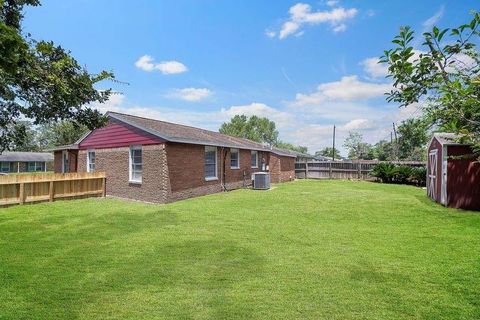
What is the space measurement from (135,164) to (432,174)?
1407 centimetres

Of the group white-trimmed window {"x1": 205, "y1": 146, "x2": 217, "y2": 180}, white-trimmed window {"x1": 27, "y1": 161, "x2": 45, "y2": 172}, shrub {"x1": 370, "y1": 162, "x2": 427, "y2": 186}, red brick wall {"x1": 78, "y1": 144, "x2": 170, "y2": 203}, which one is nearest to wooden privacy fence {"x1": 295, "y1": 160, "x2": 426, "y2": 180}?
shrub {"x1": 370, "y1": 162, "x2": 427, "y2": 186}

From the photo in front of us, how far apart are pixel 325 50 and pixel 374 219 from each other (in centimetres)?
778

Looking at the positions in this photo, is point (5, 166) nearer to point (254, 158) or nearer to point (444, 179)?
point (254, 158)

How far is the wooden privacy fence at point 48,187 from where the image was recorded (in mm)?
A: 11727

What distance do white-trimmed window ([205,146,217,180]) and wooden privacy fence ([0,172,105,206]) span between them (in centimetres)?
532

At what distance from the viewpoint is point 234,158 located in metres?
19.3

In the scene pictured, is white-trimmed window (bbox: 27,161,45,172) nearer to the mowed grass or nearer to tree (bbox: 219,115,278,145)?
tree (bbox: 219,115,278,145)

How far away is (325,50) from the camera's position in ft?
43.3

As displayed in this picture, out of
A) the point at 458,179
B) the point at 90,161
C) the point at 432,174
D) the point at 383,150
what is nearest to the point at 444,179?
the point at 458,179

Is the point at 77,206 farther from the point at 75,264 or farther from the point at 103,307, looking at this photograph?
the point at 103,307

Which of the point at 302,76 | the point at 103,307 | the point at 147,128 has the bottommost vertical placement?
the point at 103,307

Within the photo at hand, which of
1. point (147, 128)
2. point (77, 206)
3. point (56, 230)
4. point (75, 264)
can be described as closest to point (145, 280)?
point (75, 264)

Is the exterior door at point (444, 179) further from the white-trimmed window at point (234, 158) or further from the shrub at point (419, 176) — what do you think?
the white-trimmed window at point (234, 158)

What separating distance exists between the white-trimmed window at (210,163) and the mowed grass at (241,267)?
700cm
